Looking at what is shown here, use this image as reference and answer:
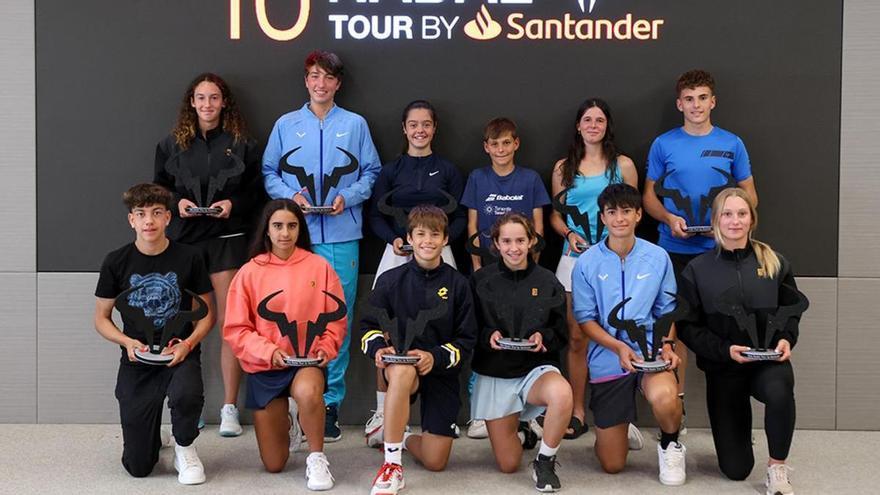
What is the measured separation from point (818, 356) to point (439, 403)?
204 cm

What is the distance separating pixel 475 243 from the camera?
449 centimetres

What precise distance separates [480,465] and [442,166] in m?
1.42

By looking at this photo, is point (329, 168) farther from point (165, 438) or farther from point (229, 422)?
point (165, 438)

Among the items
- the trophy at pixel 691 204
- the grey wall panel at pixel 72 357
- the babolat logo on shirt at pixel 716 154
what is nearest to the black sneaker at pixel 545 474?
the trophy at pixel 691 204

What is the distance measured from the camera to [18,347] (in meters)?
4.82

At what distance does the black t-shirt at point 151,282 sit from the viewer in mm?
4062

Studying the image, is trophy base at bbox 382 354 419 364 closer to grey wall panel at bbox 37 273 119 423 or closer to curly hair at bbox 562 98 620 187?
curly hair at bbox 562 98 620 187

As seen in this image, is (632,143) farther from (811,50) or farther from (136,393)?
(136,393)

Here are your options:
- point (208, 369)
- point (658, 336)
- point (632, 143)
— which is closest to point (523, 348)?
point (658, 336)

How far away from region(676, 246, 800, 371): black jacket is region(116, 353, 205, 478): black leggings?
205 cm

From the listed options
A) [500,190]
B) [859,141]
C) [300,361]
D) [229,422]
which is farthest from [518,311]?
[859,141]

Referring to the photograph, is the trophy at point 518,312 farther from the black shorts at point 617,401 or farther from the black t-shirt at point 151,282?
the black t-shirt at point 151,282

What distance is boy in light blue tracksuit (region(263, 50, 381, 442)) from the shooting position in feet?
15.0

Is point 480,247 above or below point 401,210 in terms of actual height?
below
